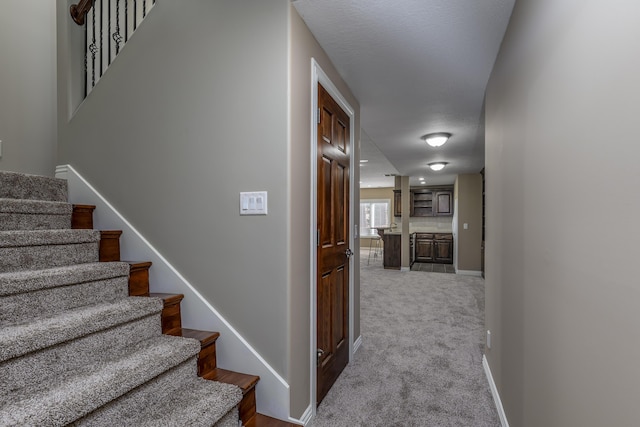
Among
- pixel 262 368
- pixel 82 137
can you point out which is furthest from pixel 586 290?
pixel 82 137

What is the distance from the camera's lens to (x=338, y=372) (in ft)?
7.95

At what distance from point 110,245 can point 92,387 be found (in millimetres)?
1067

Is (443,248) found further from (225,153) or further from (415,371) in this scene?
(225,153)

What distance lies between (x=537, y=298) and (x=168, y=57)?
2.35m

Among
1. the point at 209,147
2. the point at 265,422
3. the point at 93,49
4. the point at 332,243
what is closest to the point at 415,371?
the point at 332,243

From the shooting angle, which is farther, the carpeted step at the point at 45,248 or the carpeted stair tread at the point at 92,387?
the carpeted step at the point at 45,248

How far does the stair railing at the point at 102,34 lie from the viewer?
2377 millimetres

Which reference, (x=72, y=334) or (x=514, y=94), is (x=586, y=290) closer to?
(x=514, y=94)

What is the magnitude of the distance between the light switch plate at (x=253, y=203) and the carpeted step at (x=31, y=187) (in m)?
1.38

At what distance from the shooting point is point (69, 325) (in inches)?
51.3

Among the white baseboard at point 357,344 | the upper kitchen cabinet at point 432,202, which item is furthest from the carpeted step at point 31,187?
the upper kitchen cabinet at point 432,202

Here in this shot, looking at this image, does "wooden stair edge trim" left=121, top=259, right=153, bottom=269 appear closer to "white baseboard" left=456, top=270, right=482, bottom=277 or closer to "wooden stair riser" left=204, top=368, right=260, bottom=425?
"wooden stair riser" left=204, top=368, right=260, bottom=425

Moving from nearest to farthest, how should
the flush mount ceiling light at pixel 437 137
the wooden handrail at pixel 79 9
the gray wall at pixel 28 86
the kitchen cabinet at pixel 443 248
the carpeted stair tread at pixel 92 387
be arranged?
the carpeted stair tread at pixel 92 387
the wooden handrail at pixel 79 9
the gray wall at pixel 28 86
the flush mount ceiling light at pixel 437 137
the kitchen cabinet at pixel 443 248

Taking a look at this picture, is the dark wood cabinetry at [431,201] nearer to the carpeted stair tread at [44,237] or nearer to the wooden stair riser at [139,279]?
the wooden stair riser at [139,279]
